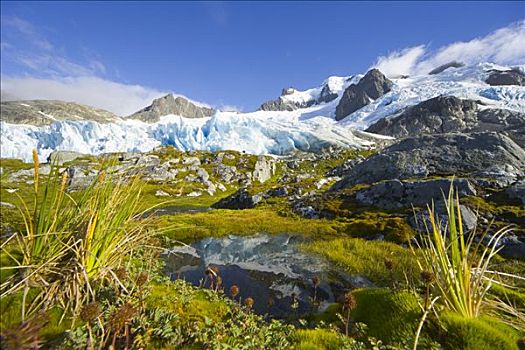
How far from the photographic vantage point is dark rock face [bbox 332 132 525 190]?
38.8m

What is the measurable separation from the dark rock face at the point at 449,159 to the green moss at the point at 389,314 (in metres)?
37.1

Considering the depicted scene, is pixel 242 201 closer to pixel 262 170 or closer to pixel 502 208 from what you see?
pixel 502 208

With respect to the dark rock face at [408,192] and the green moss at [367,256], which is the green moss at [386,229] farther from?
the dark rock face at [408,192]

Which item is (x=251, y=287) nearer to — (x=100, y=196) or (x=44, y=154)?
(x=100, y=196)

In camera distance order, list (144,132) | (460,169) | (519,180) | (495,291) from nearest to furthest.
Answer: (495,291), (519,180), (460,169), (144,132)

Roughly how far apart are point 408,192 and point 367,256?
18.4 m

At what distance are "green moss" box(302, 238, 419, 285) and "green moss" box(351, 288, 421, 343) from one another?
8792 millimetres

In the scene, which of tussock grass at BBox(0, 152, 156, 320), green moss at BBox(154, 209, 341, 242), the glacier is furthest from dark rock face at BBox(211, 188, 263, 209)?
the glacier

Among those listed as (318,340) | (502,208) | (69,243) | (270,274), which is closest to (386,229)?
(502,208)

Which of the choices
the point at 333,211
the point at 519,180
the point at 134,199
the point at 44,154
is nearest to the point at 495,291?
the point at 134,199

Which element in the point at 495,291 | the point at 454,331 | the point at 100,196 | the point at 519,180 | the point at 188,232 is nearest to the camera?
the point at 454,331

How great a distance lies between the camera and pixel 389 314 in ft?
20.9

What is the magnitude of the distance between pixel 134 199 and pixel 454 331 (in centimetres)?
650

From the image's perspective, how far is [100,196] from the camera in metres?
5.81
